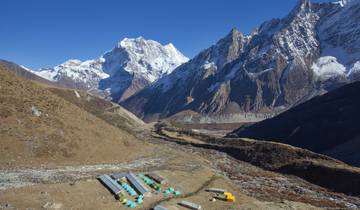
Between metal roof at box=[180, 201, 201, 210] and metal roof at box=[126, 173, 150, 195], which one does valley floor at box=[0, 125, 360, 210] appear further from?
metal roof at box=[126, 173, 150, 195]

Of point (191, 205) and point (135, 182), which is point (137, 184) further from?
point (191, 205)

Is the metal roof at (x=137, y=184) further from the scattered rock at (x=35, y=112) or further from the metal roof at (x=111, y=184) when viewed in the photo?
the scattered rock at (x=35, y=112)

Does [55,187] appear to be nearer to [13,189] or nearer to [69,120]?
[13,189]

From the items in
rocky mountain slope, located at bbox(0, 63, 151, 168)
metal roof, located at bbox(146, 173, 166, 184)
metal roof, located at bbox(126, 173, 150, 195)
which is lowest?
metal roof, located at bbox(126, 173, 150, 195)

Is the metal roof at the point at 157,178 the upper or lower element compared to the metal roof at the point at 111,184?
upper

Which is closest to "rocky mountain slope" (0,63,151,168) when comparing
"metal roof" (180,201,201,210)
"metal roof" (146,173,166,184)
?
"metal roof" (146,173,166,184)

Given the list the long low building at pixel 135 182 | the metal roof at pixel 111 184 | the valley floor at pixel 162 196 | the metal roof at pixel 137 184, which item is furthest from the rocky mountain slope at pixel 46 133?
the metal roof at pixel 137 184

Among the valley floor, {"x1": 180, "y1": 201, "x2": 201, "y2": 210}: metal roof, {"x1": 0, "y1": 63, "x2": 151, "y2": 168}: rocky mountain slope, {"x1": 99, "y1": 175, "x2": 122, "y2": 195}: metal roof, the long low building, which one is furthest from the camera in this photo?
{"x1": 0, "y1": 63, "x2": 151, "y2": 168}: rocky mountain slope

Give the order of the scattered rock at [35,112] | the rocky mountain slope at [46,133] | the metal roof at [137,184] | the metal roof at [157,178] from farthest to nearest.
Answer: the scattered rock at [35,112]
the rocky mountain slope at [46,133]
the metal roof at [157,178]
the metal roof at [137,184]
